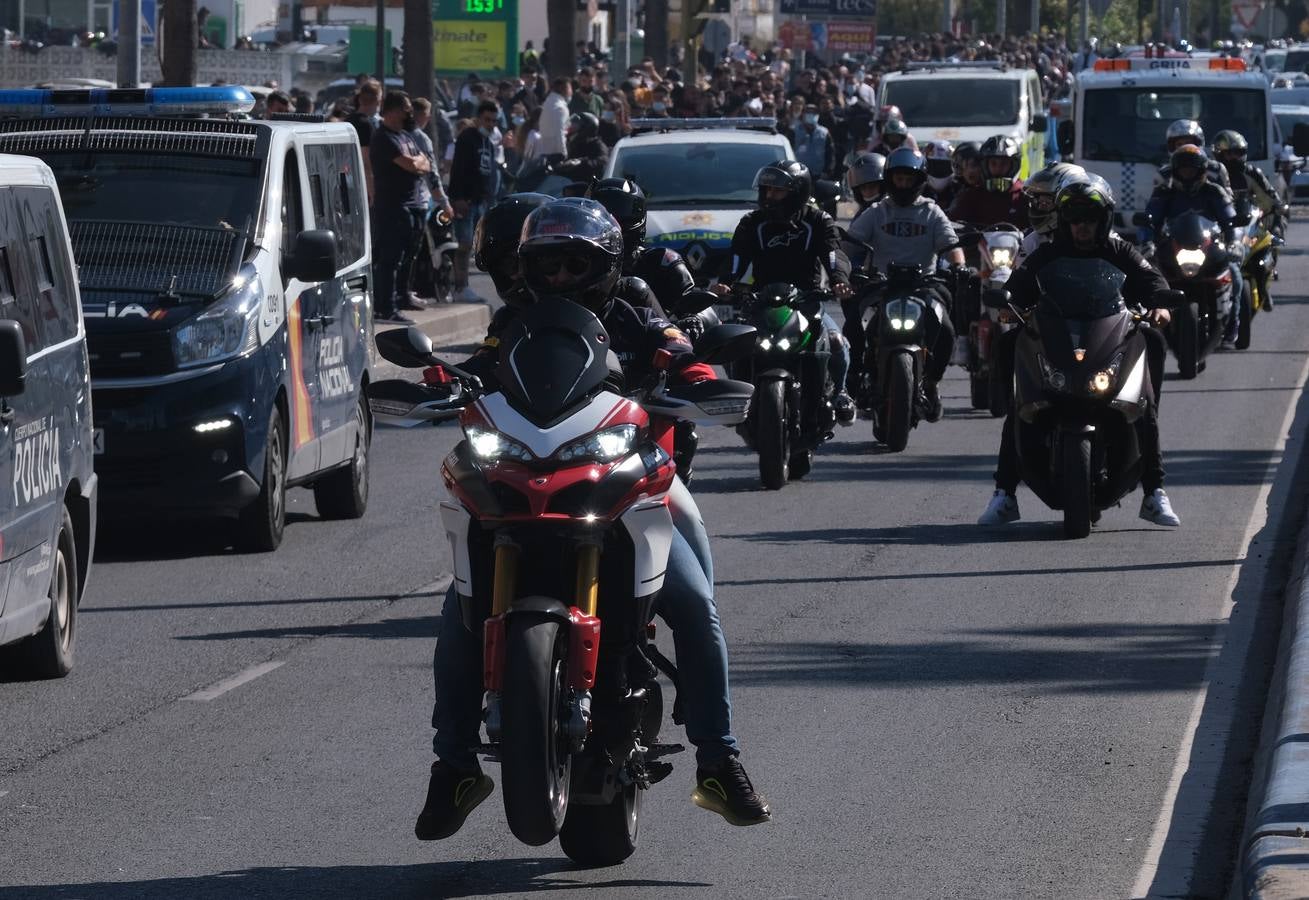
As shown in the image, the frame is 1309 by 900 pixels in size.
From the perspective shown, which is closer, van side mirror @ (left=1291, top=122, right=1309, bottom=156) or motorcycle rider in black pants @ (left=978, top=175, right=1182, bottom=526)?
motorcycle rider in black pants @ (left=978, top=175, right=1182, bottom=526)

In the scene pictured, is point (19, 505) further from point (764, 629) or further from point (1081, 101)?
point (1081, 101)

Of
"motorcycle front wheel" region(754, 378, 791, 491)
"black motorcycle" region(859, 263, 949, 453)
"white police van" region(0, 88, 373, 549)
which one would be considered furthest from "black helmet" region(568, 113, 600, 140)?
"white police van" region(0, 88, 373, 549)

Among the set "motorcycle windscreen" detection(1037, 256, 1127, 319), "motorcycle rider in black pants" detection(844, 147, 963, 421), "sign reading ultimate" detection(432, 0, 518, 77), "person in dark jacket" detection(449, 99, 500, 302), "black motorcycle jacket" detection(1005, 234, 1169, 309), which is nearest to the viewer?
"motorcycle windscreen" detection(1037, 256, 1127, 319)

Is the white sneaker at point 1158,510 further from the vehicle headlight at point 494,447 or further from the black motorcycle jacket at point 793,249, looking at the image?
the vehicle headlight at point 494,447

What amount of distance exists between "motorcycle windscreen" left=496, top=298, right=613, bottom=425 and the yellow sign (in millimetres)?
40840

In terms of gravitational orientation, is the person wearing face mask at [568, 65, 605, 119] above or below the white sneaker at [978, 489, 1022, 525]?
above

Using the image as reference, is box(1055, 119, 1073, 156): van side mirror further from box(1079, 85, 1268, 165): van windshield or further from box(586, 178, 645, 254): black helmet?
box(586, 178, 645, 254): black helmet

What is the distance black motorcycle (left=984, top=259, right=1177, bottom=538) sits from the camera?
482 inches

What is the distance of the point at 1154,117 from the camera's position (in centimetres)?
2831

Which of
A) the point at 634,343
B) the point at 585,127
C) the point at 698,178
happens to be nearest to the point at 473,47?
the point at 585,127

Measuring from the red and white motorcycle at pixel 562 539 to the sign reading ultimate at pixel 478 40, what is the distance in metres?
40.6

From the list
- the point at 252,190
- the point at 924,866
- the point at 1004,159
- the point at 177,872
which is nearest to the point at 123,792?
the point at 177,872

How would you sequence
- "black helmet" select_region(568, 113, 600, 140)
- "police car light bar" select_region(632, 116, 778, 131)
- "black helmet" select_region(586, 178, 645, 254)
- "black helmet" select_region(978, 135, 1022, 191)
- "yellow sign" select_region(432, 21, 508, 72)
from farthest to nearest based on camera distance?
"yellow sign" select_region(432, 21, 508, 72) → "black helmet" select_region(568, 113, 600, 140) → "police car light bar" select_region(632, 116, 778, 131) → "black helmet" select_region(978, 135, 1022, 191) → "black helmet" select_region(586, 178, 645, 254)

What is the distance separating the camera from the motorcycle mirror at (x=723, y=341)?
6.17 metres
